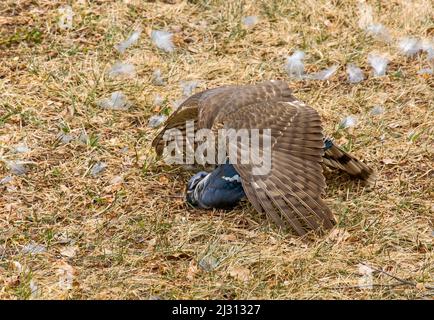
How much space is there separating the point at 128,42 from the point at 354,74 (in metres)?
1.80

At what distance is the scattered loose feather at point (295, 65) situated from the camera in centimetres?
714

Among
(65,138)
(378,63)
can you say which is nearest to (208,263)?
(65,138)

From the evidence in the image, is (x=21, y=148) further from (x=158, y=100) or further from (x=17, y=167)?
(x=158, y=100)

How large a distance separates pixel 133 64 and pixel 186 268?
8.41ft

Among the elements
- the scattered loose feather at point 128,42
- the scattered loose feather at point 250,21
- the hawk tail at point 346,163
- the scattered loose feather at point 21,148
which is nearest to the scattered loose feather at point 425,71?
the scattered loose feather at point 250,21

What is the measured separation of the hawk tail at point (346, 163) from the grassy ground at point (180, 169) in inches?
3.0

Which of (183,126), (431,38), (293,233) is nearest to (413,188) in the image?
(293,233)

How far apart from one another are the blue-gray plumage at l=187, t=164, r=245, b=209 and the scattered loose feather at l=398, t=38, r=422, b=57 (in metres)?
2.31

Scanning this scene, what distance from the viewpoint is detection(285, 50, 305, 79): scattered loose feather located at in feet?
23.4

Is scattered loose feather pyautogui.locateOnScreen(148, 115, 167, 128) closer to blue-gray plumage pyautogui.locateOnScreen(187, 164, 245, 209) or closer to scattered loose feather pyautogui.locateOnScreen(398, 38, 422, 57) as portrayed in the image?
blue-gray plumage pyautogui.locateOnScreen(187, 164, 245, 209)

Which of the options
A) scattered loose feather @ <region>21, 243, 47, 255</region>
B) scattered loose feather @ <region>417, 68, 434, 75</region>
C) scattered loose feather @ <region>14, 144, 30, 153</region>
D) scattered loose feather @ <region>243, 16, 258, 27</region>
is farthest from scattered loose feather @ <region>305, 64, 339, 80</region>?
scattered loose feather @ <region>21, 243, 47, 255</region>

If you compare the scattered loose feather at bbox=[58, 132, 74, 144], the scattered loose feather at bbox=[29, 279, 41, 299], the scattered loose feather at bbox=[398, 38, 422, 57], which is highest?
the scattered loose feather at bbox=[398, 38, 422, 57]

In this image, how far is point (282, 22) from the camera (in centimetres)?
759

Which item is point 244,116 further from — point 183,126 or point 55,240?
point 55,240
